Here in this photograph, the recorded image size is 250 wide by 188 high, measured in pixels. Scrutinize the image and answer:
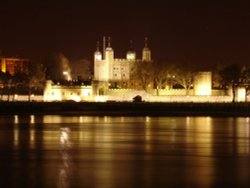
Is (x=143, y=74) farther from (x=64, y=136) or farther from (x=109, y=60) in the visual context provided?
(x=64, y=136)

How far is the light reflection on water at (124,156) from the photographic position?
66.6ft

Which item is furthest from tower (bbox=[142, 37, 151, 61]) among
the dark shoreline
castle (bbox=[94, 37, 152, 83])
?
the dark shoreline

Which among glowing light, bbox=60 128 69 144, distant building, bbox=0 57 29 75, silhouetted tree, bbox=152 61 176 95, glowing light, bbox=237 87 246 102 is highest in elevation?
distant building, bbox=0 57 29 75

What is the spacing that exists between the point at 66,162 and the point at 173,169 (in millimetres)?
3728

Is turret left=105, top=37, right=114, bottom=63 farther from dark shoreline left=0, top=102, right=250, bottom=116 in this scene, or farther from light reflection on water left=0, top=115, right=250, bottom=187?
light reflection on water left=0, top=115, right=250, bottom=187

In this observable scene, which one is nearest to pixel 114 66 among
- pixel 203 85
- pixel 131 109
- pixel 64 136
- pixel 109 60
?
pixel 109 60

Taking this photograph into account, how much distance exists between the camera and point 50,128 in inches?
1556

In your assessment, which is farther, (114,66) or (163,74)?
(114,66)

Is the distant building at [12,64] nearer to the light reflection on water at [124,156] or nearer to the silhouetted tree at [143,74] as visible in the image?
the silhouetted tree at [143,74]

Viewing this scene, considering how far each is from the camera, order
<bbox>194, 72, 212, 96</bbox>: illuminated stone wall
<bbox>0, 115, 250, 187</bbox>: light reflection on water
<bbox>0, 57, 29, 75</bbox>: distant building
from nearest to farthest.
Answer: <bbox>0, 115, 250, 187</bbox>: light reflection on water
<bbox>194, 72, 212, 96</bbox>: illuminated stone wall
<bbox>0, 57, 29, 75</bbox>: distant building

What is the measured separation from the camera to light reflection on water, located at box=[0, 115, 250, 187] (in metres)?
20.3

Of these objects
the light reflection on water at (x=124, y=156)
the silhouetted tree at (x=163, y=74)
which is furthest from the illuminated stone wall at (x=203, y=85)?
the light reflection on water at (x=124, y=156)

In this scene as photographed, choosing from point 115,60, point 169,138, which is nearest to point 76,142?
point 169,138

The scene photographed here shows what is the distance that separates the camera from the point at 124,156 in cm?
2580
